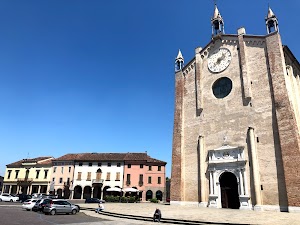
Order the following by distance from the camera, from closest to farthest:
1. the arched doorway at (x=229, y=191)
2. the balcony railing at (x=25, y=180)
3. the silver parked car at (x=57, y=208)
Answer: the silver parked car at (x=57, y=208) → the arched doorway at (x=229, y=191) → the balcony railing at (x=25, y=180)

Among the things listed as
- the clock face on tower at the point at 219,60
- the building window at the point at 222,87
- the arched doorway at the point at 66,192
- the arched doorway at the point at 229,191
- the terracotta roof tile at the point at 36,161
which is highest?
the clock face on tower at the point at 219,60

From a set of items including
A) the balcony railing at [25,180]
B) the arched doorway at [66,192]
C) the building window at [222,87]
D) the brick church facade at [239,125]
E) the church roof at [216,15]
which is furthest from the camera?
the balcony railing at [25,180]

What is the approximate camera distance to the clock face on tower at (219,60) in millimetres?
28828

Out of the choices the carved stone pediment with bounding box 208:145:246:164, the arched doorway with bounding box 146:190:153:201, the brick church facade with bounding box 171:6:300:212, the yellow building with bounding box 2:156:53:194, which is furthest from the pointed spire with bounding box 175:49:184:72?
the yellow building with bounding box 2:156:53:194

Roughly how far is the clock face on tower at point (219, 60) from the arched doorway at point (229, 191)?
39.9 ft

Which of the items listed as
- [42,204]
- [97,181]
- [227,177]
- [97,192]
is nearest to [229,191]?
[227,177]

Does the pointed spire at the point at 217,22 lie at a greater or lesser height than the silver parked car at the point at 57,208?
greater

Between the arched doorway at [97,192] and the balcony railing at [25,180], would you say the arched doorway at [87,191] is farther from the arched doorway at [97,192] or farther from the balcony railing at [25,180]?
the balcony railing at [25,180]

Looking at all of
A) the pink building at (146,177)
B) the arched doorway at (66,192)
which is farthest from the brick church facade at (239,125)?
the arched doorway at (66,192)

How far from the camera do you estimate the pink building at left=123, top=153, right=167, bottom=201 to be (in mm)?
48500

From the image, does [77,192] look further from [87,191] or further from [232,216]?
[232,216]

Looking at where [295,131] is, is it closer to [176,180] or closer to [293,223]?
[293,223]

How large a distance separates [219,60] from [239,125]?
8834 mm

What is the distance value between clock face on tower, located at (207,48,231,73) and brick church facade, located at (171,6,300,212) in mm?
126
